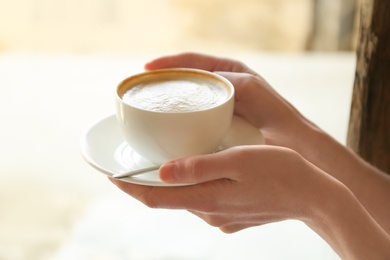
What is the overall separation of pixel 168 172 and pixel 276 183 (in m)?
0.12

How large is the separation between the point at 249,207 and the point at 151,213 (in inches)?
15.9

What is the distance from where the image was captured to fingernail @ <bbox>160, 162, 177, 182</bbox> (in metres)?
0.62

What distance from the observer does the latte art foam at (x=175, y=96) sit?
26.8 inches

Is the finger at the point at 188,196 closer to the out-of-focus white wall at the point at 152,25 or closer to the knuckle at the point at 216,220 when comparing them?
the knuckle at the point at 216,220

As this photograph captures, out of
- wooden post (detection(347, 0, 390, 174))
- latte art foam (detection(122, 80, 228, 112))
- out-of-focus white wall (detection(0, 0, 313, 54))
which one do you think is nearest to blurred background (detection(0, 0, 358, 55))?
out-of-focus white wall (detection(0, 0, 313, 54))

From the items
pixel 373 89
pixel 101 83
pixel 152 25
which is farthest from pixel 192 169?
pixel 152 25

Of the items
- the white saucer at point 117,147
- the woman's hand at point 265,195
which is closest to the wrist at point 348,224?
the woman's hand at point 265,195

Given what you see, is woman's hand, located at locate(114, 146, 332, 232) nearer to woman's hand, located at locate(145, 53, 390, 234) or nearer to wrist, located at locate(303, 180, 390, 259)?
wrist, located at locate(303, 180, 390, 259)

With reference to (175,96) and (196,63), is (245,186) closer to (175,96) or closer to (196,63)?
(175,96)

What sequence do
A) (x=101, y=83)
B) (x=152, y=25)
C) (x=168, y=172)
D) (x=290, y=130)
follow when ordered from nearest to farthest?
(x=168, y=172), (x=290, y=130), (x=101, y=83), (x=152, y=25)

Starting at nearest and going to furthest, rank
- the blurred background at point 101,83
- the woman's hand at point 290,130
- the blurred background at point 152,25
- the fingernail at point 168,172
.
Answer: the fingernail at point 168,172 → the woman's hand at point 290,130 → the blurred background at point 101,83 → the blurred background at point 152,25

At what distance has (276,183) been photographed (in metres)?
0.66

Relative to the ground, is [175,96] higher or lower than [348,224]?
higher

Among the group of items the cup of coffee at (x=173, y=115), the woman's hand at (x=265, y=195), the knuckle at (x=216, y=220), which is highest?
the cup of coffee at (x=173, y=115)
